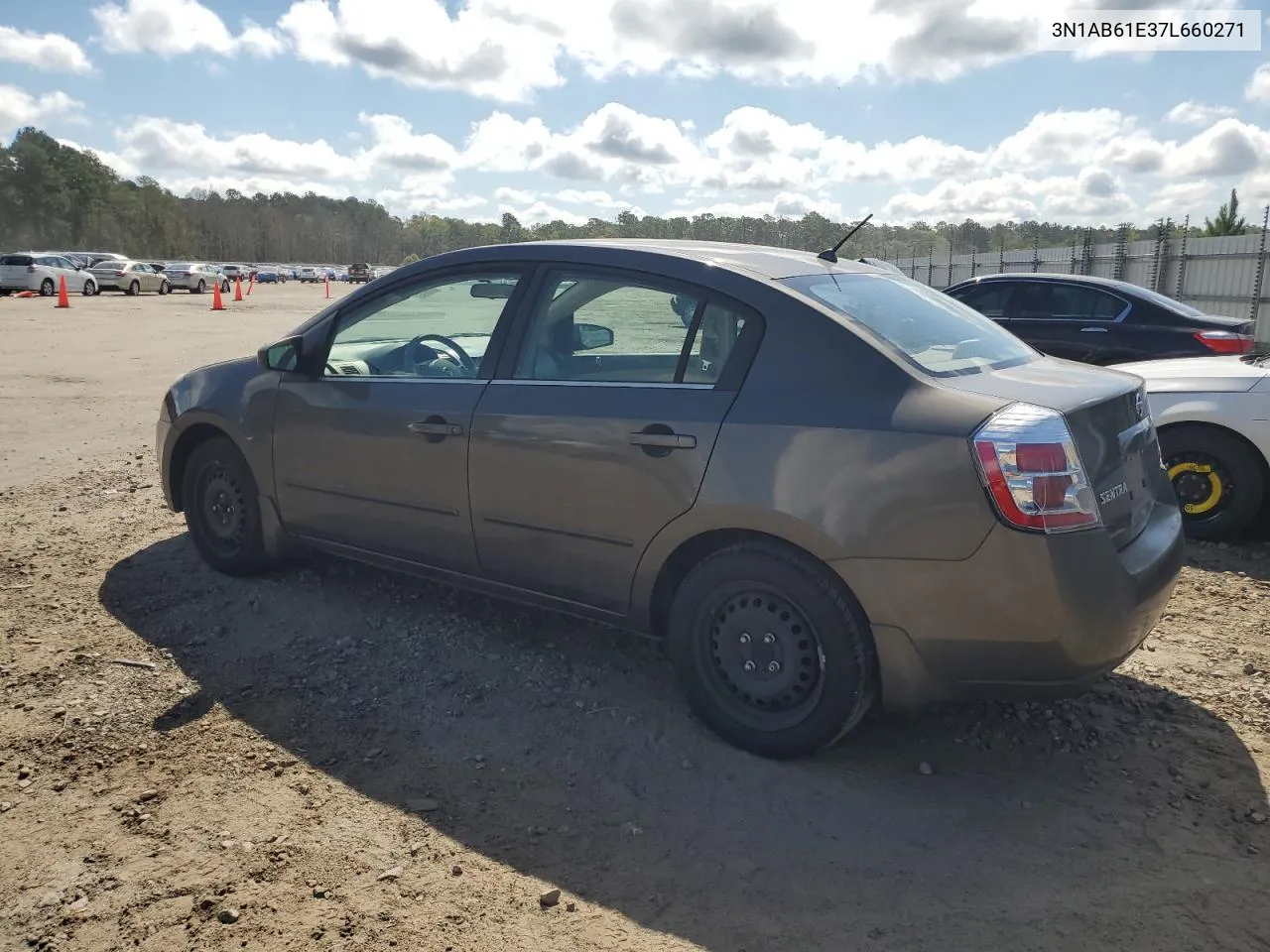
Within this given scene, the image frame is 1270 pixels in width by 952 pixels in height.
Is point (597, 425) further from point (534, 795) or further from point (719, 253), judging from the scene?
point (534, 795)

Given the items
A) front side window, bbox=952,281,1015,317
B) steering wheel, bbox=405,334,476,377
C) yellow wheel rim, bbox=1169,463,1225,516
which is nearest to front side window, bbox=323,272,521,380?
steering wheel, bbox=405,334,476,377

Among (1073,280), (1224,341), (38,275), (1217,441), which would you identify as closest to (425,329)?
(1217,441)

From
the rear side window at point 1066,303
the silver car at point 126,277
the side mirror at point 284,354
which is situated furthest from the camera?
the silver car at point 126,277

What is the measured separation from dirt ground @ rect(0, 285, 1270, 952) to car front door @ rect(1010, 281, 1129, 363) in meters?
5.56

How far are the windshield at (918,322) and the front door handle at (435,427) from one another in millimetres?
1404

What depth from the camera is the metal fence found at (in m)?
19.0

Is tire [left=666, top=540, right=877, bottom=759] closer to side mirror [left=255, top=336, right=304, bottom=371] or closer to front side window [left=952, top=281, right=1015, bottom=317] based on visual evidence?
side mirror [left=255, top=336, right=304, bottom=371]

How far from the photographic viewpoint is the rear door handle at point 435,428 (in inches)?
155

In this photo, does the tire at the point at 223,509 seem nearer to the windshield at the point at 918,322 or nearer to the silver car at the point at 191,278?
the windshield at the point at 918,322

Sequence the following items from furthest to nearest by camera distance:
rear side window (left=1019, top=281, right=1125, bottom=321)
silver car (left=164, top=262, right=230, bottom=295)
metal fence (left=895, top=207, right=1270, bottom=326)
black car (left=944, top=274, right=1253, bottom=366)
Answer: silver car (left=164, top=262, right=230, bottom=295) → metal fence (left=895, top=207, right=1270, bottom=326) → rear side window (left=1019, top=281, right=1125, bottom=321) → black car (left=944, top=274, right=1253, bottom=366)

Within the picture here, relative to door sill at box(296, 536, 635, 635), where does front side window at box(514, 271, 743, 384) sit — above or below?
above

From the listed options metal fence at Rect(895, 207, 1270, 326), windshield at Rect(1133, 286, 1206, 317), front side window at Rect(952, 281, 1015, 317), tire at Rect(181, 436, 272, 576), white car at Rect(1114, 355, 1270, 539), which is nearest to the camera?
tire at Rect(181, 436, 272, 576)

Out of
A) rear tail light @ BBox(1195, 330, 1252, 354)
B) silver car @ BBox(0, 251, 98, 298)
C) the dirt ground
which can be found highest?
silver car @ BBox(0, 251, 98, 298)

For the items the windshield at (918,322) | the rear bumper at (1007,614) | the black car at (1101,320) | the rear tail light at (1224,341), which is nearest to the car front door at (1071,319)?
the black car at (1101,320)
